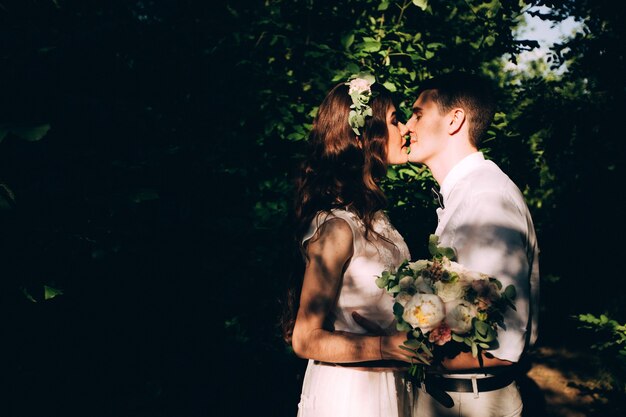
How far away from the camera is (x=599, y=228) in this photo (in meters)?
4.34

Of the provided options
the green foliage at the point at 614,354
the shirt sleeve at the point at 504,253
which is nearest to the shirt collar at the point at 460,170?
the shirt sleeve at the point at 504,253

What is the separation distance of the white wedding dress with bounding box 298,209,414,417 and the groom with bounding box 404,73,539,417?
0.88 ft

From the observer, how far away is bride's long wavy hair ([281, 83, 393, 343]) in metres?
2.30

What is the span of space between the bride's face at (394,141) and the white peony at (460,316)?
3.56 feet

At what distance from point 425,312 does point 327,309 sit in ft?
1.62

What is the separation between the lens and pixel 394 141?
2637mm

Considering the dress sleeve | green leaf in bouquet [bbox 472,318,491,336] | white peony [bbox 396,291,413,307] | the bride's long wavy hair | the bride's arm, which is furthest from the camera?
the bride's long wavy hair

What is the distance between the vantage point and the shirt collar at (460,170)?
2.34 m

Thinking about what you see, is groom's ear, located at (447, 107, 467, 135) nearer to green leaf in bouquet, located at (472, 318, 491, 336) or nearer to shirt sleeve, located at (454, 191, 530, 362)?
shirt sleeve, located at (454, 191, 530, 362)

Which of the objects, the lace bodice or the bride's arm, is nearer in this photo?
the bride's arm

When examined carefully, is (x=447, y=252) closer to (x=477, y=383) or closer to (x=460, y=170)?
(x=460, y=170)

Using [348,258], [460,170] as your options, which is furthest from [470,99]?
[348,258]

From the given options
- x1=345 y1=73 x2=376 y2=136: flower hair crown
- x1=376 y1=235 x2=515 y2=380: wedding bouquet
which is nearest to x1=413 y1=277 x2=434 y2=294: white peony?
x1=376 y1=235 x2=515 y2=380: wedding bouquet

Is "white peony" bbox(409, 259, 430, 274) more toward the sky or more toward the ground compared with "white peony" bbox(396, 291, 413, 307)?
more toward the sky
